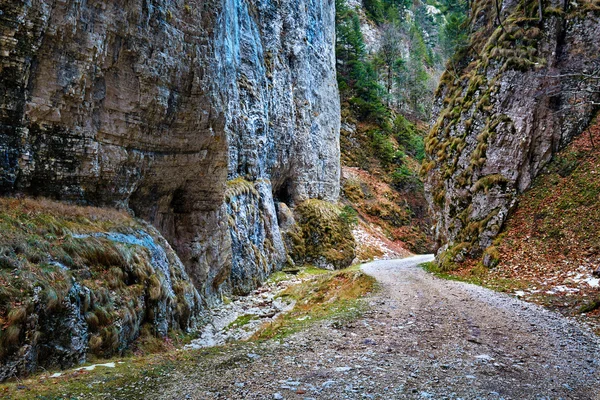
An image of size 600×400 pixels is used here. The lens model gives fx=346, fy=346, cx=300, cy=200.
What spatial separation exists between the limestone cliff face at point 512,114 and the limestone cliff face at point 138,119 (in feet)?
34.1

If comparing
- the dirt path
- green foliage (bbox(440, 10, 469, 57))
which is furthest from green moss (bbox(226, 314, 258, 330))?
green foliage (bbox(440, 10, 469, 57))

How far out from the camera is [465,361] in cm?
496

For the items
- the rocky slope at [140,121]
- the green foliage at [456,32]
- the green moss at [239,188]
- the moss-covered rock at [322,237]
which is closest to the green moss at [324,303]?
the rocky slope at [140,121]

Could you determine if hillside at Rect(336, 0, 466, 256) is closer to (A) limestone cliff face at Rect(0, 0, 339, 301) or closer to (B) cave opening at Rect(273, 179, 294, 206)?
(B) cave opening at Rect(273, 179, 294, 206)

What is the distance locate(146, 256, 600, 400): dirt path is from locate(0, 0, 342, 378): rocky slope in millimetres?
5889

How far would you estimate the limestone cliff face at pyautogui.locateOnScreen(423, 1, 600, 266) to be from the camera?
558 inches

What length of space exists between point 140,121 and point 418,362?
8.79 meters

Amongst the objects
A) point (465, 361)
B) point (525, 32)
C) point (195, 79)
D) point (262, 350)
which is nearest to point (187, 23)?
point (195, 79)

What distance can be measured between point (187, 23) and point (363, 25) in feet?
165

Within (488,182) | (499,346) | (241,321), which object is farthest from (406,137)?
(499,346)

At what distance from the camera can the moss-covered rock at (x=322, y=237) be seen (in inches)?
952

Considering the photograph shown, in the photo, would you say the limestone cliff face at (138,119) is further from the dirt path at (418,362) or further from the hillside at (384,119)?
the hillside at (384,119)

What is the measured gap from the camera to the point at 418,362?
195 inches

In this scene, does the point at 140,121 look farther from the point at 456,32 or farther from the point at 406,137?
the point at 406,137
